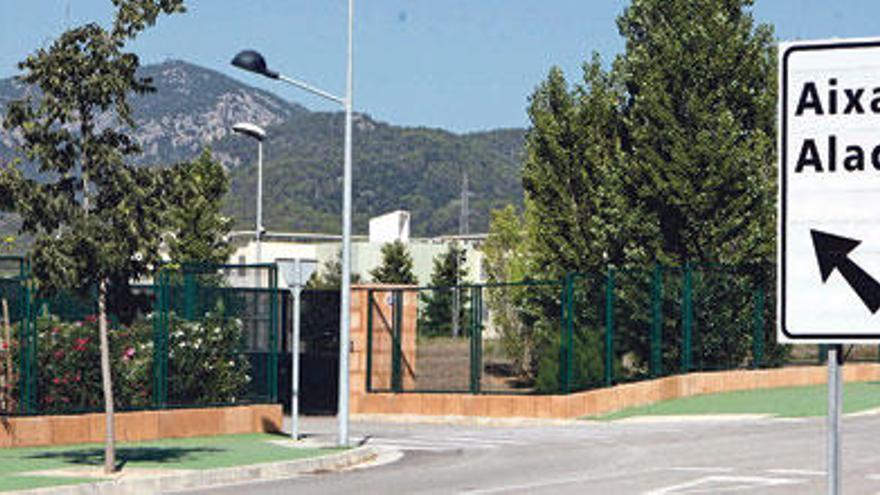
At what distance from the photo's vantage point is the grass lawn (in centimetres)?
3400

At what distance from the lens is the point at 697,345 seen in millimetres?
38812

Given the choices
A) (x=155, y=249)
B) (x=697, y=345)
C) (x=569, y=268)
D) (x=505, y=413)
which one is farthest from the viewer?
(x=569, y=268)

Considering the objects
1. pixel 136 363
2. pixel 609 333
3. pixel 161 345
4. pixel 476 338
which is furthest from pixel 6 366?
pixel 609 333

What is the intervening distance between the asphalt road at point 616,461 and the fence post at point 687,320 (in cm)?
524

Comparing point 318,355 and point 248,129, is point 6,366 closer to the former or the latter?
point 248,129

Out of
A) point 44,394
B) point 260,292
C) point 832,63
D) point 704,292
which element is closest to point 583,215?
point 704,292

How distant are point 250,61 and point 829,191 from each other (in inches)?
878

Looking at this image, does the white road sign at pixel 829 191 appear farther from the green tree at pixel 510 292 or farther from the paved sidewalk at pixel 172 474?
the green tree at pixel 510 292

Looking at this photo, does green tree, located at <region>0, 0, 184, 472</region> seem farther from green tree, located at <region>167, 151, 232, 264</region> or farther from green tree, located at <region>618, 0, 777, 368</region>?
green tree, located at <region>167, 151, 232, 264</region>

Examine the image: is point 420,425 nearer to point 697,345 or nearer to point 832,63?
point 697,345

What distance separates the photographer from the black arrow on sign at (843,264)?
4574mm

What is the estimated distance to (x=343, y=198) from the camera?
2692cm

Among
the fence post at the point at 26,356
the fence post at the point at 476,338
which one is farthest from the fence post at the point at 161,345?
the fence post at the point at 476,338

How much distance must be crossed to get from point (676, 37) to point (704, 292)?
840 cm
